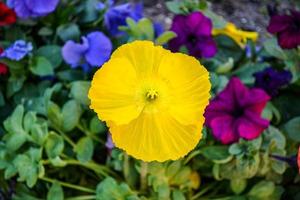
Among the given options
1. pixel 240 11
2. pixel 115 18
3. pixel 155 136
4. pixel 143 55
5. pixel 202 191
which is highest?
pixel 143 55

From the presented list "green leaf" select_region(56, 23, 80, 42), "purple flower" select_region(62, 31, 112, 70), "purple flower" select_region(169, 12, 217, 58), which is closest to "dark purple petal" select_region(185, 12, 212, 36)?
"purple flower" select_region(169, 12, 217, 58)

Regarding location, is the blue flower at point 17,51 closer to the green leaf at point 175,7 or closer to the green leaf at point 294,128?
the green leaf at point 175,7

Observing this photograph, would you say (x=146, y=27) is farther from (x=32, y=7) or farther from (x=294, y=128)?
(x=294, y=128)

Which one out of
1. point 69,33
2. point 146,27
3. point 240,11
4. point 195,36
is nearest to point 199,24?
point 195,36

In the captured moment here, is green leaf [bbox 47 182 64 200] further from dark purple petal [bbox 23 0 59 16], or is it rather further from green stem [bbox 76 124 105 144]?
dark purple petal [bbox 23 0 59 16]

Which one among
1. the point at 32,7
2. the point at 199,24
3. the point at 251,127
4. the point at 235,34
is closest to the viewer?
the point at 251,127

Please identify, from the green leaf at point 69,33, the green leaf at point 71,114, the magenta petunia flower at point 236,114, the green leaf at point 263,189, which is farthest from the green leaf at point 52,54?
the green leaf at point 263,189
